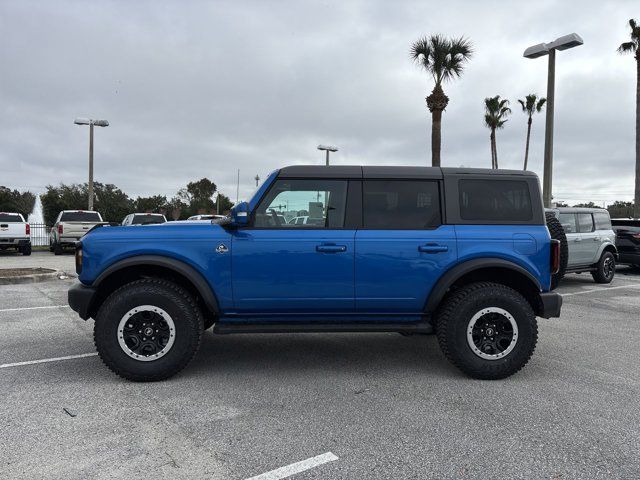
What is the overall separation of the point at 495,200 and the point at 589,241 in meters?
7.65

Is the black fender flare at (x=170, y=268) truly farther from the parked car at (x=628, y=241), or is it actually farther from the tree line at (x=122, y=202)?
the tree line at (x=122, y=202)

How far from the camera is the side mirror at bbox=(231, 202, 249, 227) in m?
4.14

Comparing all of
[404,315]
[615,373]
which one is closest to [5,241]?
[404,315]

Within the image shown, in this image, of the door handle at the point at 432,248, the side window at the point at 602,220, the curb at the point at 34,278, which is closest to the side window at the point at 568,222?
the side window at the point at 602,220

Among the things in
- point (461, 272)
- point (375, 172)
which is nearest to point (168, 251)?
point (375, 172)

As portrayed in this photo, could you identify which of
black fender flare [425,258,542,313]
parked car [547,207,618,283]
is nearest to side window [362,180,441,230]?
black fender flare [425,258,542,313]

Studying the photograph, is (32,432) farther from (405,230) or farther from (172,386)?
(405,230)

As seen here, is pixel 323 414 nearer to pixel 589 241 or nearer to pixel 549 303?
pixel 549 303

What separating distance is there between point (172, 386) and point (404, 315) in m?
2.11

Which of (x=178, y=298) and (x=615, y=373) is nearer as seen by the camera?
(x=178, y=298)

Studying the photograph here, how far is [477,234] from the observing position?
168 inches

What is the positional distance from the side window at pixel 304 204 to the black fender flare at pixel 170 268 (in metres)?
0.70

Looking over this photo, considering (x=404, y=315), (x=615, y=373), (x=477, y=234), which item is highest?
(x=477, y=234)

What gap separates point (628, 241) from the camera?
1270 centimetres
